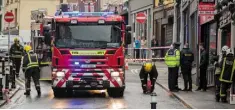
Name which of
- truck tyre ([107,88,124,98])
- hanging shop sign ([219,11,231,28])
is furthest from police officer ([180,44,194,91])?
truck tyre ([107,88,124,98])

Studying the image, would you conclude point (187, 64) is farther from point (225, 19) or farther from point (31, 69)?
point (31, 69)

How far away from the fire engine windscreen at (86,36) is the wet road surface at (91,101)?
175 centimetres

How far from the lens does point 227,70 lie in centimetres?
1536

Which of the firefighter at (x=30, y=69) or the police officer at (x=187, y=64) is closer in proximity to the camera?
the firefighter at (x=30, y=69)

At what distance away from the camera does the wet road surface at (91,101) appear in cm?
1533

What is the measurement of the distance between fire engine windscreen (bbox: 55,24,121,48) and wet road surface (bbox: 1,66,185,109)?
1.75 metres

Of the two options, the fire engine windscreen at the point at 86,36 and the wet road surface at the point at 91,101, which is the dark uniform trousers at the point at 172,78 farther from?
the fire engine windscreen at the point at 86,36

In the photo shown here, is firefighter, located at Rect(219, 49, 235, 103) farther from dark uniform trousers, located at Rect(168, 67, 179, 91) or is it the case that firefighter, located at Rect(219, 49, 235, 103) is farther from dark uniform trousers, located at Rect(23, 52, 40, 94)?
dark uniform trousers, located at Rect(23, 52, 40, 94)

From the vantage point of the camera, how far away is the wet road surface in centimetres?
1533

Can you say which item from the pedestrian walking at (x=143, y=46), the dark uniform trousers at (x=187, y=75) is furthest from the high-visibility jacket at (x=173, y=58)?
the pedestrian walking at (x=143, y=46)

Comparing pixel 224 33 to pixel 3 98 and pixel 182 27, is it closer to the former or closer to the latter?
pixel 3 98

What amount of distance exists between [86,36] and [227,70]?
15.2 feet

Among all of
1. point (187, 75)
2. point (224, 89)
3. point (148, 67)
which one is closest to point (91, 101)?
point (148, 67)

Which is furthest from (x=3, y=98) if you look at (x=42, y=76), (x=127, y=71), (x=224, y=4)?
(x=127, y=71)
